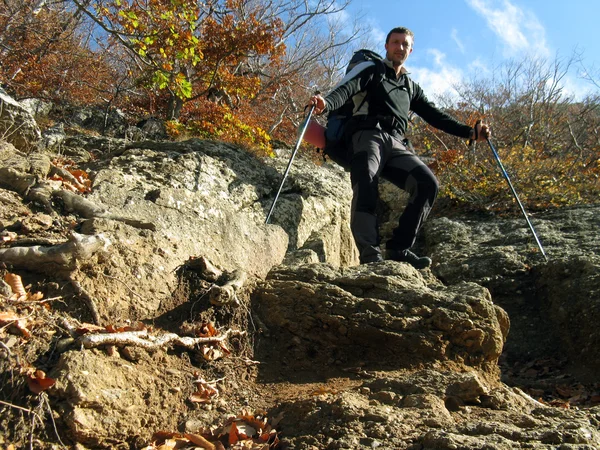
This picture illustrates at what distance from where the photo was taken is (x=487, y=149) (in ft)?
36.8

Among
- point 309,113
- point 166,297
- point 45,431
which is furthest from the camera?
point 309,113

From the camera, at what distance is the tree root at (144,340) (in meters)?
2.22

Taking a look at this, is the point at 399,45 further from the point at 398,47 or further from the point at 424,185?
the point at 424,185

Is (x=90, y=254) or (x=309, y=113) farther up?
(x=309, y=113)

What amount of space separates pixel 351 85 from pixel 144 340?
3.17 meters

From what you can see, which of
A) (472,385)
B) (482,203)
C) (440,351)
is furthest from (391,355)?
(482,203)

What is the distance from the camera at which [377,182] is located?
4516 mm

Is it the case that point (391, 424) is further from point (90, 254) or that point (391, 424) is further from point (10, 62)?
point (10, 62)

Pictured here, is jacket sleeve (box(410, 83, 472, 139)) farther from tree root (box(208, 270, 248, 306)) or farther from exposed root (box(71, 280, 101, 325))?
exposed root (box(71, 280, 101, 325))

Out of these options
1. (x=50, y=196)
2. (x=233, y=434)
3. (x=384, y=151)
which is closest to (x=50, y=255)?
(x=50, y=196)

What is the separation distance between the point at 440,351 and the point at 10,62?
11.0 metres

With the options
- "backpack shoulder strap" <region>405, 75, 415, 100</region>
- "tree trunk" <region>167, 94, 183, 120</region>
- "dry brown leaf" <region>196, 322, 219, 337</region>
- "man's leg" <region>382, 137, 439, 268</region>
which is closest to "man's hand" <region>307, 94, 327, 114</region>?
"man's leg" <region>382, 137, 439, 268</region>

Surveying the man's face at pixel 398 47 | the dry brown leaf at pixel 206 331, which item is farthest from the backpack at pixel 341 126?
the dry brown leaf at pixel 206 331

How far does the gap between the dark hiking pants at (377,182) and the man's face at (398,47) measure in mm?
786
